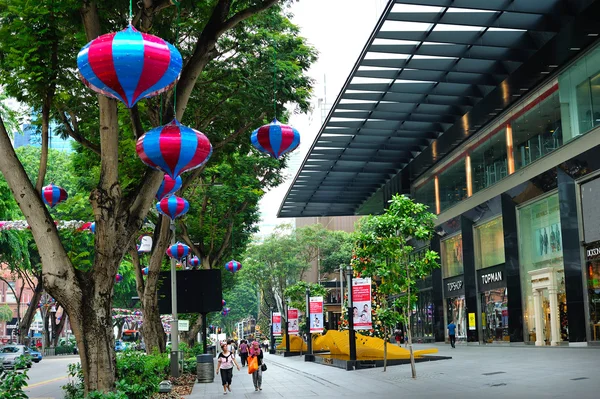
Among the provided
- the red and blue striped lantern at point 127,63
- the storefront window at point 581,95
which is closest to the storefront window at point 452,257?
the storefront window at point 581,95

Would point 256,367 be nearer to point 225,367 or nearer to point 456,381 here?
point 225,367

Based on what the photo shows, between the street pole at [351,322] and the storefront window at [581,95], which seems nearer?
the street pole at [351,322]

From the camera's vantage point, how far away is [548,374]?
16922 millimetres

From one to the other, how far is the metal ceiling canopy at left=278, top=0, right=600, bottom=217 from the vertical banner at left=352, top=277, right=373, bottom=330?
8.67m

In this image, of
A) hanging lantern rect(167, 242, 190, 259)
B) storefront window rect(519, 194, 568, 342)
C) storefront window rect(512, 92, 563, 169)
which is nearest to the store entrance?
storefront window rect(519, 194, 568, 342)

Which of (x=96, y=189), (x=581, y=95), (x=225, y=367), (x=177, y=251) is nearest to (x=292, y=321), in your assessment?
(x=177, y=251)

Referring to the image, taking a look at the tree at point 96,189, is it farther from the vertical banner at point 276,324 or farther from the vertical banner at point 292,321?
the vertical banner at point 276,324

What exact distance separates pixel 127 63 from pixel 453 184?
35.5m

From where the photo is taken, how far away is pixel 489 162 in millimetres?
36125

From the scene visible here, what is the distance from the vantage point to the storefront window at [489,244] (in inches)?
1389

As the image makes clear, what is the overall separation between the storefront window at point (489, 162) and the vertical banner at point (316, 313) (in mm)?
10367

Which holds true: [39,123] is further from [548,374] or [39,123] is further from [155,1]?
[548,374]

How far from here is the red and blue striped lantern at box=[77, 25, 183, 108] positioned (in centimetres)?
755

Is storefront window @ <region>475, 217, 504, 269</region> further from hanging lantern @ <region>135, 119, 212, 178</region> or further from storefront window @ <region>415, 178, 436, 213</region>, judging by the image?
hanging lantern @ <region>135, 119, 212, 178</region>
